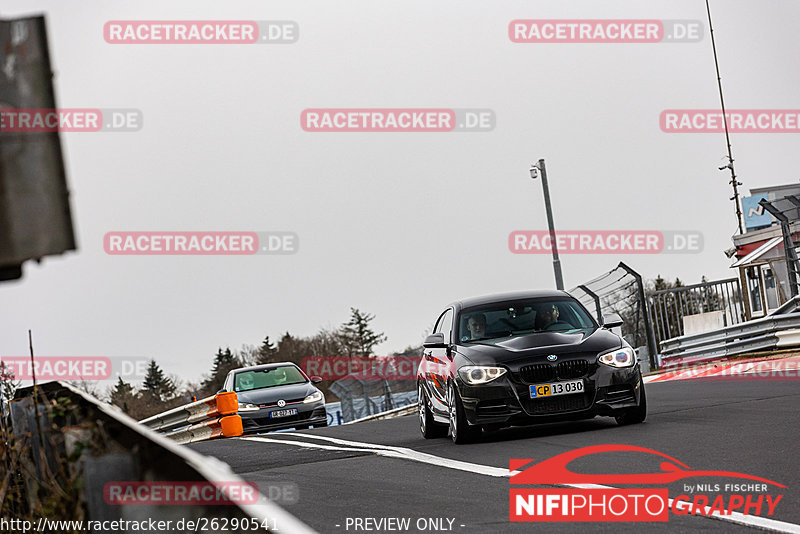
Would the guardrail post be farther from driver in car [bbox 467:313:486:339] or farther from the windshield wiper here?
the windshield wiper

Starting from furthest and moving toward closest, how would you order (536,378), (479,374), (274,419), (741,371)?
(274,419) → (741,371) → (479,374) → (536,378)

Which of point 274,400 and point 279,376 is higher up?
point 279,376

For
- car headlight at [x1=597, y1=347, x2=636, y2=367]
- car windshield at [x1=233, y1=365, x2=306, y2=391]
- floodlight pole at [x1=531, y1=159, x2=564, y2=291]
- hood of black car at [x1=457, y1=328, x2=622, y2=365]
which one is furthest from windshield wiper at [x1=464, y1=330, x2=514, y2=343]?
floodlight pole at [x1=531, y1=159, x2=564, y2=291]

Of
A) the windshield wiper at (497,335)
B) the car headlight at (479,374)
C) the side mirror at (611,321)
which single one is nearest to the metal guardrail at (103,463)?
the car headlight at (479,374)

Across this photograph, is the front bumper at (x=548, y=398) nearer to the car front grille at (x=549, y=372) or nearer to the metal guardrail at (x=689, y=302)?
the car front grille at (x=549, y=372)

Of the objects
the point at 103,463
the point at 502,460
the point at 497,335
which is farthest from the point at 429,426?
the point at 103,463

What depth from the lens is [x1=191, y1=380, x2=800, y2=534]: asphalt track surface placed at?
274 inches

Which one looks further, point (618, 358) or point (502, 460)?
point (618, 358)

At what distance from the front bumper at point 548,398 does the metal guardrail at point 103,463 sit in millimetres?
4901

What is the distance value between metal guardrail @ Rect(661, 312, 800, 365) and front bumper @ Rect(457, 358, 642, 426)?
8.86 metres

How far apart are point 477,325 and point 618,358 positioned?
5.71 feet

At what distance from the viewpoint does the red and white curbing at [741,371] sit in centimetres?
1689

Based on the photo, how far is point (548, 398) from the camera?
11281 mm

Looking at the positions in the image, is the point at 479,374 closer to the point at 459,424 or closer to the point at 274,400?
the point at 459,424
